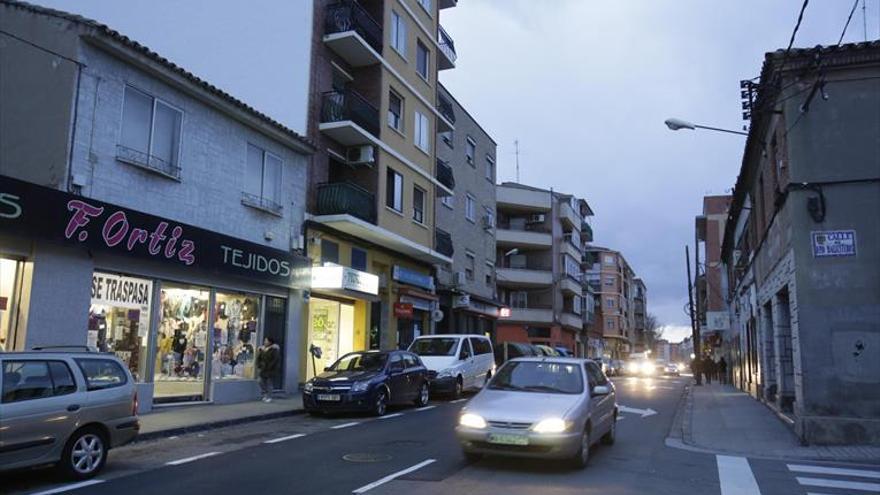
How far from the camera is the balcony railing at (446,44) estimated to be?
3112cm

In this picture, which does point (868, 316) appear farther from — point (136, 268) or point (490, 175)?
point (490, 175)

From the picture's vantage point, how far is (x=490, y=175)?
131ft

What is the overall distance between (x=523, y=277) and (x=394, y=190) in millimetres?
29531

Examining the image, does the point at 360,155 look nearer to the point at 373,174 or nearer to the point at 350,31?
the point at 373,174

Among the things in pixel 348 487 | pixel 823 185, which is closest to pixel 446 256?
pixel 823 185

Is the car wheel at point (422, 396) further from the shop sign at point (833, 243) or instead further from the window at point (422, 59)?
the window at point (422, 59)

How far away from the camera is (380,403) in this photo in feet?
52.6

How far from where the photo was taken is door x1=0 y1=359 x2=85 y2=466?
771 cm

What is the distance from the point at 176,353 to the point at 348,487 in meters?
9.77

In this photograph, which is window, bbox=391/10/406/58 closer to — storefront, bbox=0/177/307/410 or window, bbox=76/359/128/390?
storefront, bbox=0/177/307/410

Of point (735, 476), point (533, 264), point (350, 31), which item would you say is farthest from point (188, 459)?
point (533, 264)

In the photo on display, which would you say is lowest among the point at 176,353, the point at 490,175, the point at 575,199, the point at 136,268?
the point at 176,353

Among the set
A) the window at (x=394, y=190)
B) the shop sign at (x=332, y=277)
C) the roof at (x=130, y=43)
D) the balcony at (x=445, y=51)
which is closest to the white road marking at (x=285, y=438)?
the shop sign at (x=332, y=277)

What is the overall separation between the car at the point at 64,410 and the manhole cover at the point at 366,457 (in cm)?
291
